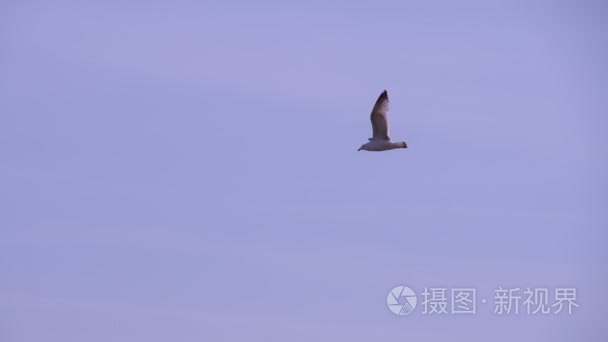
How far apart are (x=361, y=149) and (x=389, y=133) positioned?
3.72ft

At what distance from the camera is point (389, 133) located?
5940 inches

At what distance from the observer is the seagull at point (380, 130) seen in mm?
150375

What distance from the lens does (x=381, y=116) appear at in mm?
150500

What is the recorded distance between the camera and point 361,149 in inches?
5965

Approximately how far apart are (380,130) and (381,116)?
556mm

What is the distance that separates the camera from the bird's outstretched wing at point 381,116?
150m

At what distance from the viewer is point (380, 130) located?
15088cm

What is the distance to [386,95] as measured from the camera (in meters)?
150

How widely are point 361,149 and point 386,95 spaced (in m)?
2.01

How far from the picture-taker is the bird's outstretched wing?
493ft

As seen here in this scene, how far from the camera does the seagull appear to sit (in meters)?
150

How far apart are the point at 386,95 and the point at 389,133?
118 centimetres
